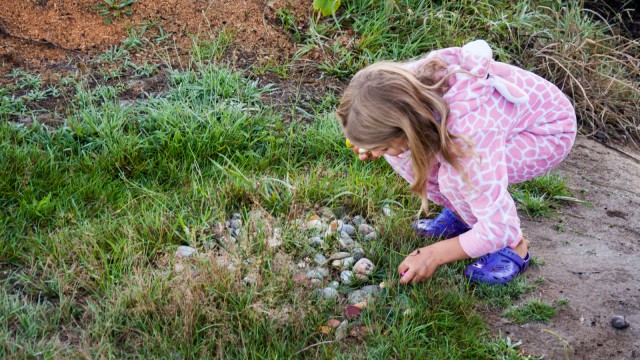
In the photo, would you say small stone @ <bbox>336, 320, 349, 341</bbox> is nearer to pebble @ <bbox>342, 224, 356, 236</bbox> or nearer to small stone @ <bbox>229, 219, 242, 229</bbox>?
pebble @ <bbox>342, 224, 356, 236</bbox>

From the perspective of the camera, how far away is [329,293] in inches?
105

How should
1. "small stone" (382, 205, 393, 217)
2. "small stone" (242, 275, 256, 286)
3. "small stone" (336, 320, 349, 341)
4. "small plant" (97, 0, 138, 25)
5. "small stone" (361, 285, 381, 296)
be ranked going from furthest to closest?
"small plant" (97, 0, 138, 25)
"small stone" (382, 205, 393, 217)
"small stone" (361, 285, 381, 296)
"small stone" (242, 275, 256, 286)
"small stone" (336, 320, 349, 341)

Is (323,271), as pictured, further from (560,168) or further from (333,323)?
(560,168)

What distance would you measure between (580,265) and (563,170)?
965 millimetres

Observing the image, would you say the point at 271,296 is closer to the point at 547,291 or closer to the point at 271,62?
the point at 547,291

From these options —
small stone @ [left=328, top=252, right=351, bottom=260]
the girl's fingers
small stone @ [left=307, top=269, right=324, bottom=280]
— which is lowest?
small stone @ [left=328, top=252, right=351, bottom=260]

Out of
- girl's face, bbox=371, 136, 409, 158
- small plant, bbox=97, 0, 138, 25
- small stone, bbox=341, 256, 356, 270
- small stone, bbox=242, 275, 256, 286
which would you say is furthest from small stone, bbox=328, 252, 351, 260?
small plant, bbox=97, 0, 138, 25

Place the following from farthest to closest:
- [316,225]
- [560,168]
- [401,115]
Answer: [560,168]
[316,225]
[401,115]

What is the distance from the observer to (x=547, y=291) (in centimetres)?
281

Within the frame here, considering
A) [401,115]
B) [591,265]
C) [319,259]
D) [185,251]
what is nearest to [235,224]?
[185,251]

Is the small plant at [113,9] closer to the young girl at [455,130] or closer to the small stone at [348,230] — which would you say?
the small stone at [348,230]

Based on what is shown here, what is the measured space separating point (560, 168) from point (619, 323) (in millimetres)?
1384

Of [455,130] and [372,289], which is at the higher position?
[455,130]

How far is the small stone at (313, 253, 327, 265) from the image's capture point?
2.84 metres
